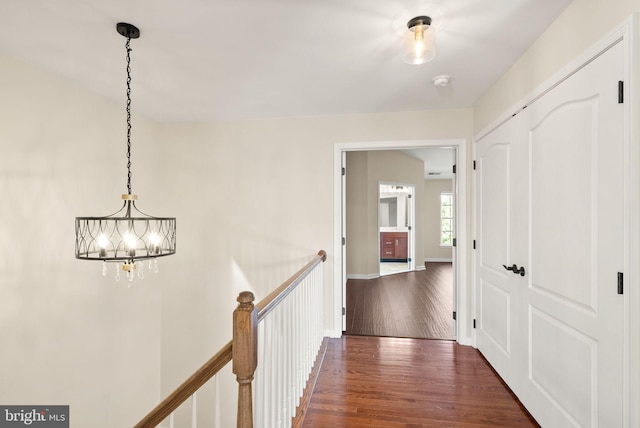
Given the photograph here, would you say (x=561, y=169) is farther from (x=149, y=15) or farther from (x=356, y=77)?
(x=149, y=15)

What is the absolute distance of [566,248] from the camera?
5.54 feet

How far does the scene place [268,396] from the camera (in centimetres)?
150

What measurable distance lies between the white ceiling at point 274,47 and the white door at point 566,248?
0.56m

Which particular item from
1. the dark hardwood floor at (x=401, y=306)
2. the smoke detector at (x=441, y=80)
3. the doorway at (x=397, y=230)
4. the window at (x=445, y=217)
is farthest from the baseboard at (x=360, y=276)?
the smoke detector at (x=441, y=80)

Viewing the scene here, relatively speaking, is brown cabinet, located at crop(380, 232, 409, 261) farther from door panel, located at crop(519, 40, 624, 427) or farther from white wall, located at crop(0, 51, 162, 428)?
A: door panel, located at crop(519, 40, 624, 427)

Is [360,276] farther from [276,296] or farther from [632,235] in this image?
[632,235]

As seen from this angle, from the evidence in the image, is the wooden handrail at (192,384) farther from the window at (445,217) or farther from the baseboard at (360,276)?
the window at (445,217)

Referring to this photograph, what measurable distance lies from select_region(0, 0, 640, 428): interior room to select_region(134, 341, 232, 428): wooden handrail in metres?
1.32

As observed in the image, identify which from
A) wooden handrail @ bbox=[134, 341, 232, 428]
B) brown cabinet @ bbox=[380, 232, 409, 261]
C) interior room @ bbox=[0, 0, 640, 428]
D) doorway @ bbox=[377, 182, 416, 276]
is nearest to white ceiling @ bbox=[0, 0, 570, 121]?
interior room @ bbox=[0, 0, 640, 428]

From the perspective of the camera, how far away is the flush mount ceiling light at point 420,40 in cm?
176

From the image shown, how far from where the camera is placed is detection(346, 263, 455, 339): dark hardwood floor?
142 inches

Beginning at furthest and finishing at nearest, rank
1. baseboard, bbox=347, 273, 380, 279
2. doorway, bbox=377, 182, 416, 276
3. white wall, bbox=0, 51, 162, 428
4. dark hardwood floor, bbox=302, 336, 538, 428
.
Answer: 1. doorway, bbox=377, 182, 416, 276
2. baseboard, bbox=347, 273, 380, 279
3. white wall, bbox=0, 51, 162, 428
4. dark hardwood floor, bbox=302, 336, 538, 428

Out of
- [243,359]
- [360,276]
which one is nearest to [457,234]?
[243,359]

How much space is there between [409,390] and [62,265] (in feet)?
9.80
